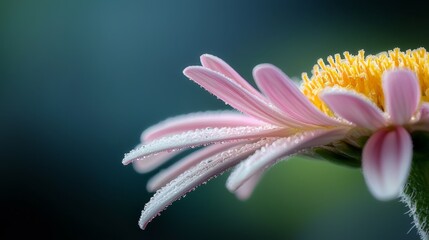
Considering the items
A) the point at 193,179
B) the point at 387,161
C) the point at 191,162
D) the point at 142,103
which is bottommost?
the point at 387,161

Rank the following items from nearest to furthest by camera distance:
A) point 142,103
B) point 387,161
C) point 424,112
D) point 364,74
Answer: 1. point 387,161
2. point 424,112
3. point 364,74
4. point 142,103

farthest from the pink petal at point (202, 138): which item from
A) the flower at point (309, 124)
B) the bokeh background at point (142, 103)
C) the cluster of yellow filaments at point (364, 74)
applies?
the bokeh background at point (142, 103)

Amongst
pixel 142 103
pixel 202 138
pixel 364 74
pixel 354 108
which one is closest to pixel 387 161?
pixel 354 108

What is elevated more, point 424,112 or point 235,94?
point 235,94

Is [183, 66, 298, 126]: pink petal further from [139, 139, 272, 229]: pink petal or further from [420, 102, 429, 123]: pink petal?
[420, 102, 429, 123]: pink petal

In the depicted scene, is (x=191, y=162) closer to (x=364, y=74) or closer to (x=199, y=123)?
(x=199, y=123)

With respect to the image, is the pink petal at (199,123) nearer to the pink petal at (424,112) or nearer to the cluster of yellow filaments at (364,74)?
the cluster of yellow filaments at (364,74)

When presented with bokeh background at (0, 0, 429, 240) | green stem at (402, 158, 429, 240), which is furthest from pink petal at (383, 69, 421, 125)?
bokeh background at (0, 0, 429, 240)

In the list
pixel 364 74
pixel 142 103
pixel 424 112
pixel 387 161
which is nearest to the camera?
pixel 387 161

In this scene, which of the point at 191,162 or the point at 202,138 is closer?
the point at 202,138
